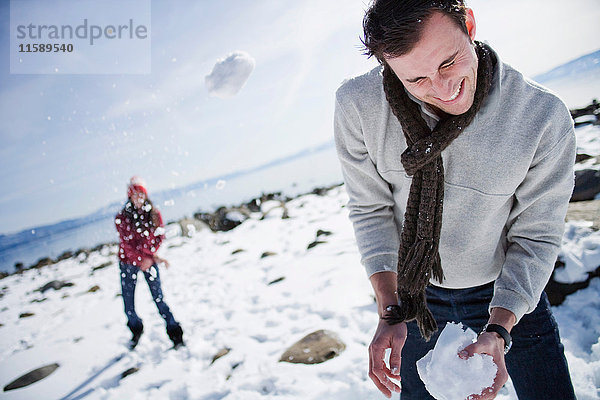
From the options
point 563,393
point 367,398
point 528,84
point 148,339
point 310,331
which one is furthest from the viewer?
point 148,339

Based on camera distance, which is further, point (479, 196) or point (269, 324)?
point (269, 324)

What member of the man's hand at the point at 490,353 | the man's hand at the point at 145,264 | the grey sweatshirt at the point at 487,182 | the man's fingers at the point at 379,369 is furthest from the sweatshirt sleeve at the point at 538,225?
the man's hand at the point at 145,264

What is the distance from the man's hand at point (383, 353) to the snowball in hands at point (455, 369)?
120 millimetres

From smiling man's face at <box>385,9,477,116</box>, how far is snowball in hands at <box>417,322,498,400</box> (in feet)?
2.88

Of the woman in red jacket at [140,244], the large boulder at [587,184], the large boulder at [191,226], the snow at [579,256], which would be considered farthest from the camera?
the large boulder at [191,226]

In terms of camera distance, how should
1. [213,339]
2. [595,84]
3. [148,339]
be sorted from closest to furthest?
1. [213,339]
2. [148,339]
3. [595,84]

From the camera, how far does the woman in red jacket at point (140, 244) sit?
156 inches

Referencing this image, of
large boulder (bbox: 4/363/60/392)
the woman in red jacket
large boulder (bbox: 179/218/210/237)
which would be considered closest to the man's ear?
the woman in red jacket

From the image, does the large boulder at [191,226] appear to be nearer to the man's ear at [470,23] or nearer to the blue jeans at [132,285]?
the blue jeans at [132,285]

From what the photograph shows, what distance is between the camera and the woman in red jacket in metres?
3.96

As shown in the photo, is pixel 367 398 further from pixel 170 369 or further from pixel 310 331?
pixel 170 369

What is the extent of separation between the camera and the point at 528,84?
1.25 metres

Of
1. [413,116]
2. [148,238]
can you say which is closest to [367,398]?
[413,116]

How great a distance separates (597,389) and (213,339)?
3434mm
